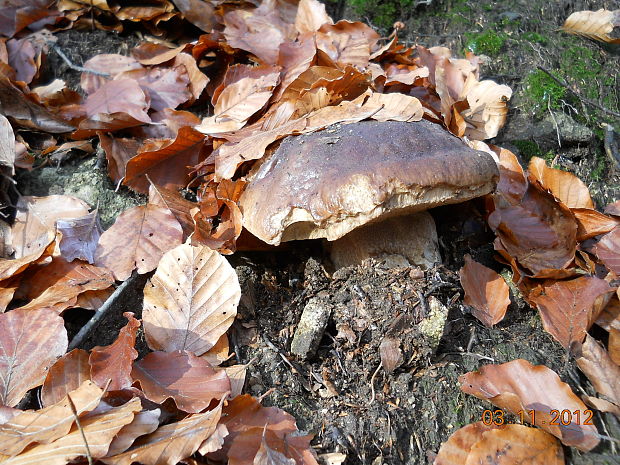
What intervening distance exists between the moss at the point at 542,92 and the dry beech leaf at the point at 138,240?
1.75m

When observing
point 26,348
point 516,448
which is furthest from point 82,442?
point 516,448

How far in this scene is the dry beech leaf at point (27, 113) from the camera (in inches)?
91.4

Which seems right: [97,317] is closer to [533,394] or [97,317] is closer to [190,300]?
[190,300]

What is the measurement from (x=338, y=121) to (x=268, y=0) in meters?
1.48

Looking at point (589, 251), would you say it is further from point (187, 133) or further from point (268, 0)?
point (268, 0)

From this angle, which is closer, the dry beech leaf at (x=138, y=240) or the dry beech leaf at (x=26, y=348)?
the dry beech leaf at (x=26, y=348)

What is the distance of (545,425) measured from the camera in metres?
1.38

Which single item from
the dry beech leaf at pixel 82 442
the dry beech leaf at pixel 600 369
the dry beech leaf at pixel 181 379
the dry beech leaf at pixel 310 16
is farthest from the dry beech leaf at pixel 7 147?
the dry beech leaf at pixel 600 369

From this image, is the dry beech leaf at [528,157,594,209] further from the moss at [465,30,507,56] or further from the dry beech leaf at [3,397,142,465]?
the dry beech leaf at [3,397,142,465]

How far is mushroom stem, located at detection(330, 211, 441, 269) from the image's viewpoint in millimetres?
1912

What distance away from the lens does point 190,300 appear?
1.66m

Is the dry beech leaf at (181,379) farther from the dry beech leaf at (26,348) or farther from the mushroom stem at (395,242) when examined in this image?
the mushroom stem at (395,242)

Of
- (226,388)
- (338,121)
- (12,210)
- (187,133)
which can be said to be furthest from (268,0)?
(226,388)

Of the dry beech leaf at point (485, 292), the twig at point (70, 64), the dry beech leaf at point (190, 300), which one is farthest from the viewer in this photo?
the twig at point (70, 64)
